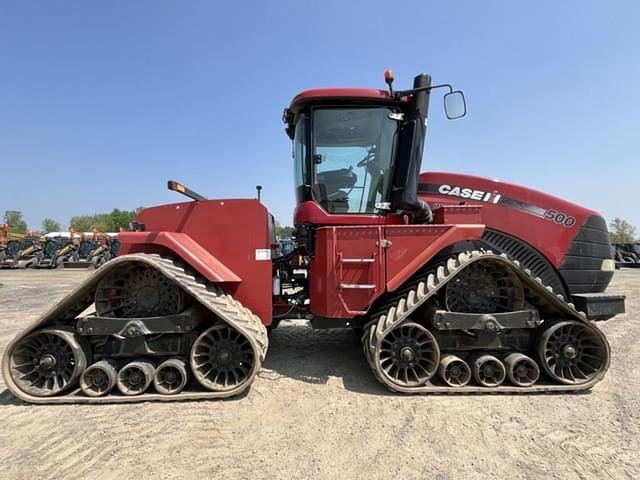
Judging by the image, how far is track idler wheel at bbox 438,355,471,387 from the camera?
134 inches

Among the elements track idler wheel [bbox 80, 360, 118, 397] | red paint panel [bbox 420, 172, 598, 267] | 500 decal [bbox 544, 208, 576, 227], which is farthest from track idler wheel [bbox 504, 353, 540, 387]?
track idler wheel [bbox 80, 360, 118, 397]

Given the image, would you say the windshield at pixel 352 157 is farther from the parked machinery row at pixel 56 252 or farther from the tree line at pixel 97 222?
the tree line at pixel 97 222

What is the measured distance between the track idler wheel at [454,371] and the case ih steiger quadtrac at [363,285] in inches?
0.7

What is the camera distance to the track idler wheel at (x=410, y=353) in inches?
133

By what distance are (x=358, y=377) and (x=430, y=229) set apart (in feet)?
5.78

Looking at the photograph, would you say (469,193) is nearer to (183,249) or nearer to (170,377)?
(183,249)

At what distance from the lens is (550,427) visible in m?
2.79

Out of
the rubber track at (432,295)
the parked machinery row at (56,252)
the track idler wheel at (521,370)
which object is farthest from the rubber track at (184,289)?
the parked machinery row at (56,252)

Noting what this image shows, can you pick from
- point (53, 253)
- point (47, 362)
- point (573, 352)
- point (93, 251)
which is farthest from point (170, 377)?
point (53, 253)

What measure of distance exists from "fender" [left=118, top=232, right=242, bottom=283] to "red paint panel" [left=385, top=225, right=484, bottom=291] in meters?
1.64

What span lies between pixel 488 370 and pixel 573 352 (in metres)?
0.86

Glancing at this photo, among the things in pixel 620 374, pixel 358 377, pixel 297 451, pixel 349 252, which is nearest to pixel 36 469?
pixel 297 451

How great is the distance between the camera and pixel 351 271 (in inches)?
144

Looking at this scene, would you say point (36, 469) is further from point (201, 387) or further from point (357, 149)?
point (357, 149)
